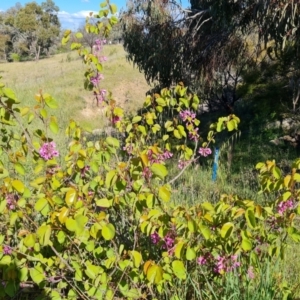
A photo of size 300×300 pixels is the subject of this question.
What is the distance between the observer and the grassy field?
4.02m

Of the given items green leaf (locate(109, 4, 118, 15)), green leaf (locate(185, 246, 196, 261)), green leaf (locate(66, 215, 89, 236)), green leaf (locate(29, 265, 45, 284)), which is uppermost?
green leaf (locate(109, 4, 118, 15))

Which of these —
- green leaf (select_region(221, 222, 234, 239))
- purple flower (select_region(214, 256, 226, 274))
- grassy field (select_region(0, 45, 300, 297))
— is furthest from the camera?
grassy field (select_region(0, 45, 300, 297))

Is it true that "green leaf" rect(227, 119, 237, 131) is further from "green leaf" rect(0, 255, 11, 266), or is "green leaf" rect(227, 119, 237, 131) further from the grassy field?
"green leaf" rect(0, 255, 11, 266)

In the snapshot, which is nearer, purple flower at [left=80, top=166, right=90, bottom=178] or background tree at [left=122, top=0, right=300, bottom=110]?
purple flower at [left=80, top=166, right=90, bottom=178]

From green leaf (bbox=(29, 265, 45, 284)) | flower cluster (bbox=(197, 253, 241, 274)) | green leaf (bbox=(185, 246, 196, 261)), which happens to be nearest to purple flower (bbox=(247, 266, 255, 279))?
flower cluster (bbox=(197, 253, 241, 274))

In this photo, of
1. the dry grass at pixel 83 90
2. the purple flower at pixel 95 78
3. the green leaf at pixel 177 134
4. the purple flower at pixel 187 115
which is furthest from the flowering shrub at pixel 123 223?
the dry grass at pixel 83 90

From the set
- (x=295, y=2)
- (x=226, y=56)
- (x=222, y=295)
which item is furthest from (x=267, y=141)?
(x=222, y=295)

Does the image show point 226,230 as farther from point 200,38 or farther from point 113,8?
point 200,38

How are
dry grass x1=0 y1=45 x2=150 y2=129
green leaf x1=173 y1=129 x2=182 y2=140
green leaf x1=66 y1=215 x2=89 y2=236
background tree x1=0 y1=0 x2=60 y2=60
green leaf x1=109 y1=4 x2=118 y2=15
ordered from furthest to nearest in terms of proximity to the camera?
background tree x1=0 y1=0 x2=60 y2=60 → dry grass x1=0 y1=45 x2=150 y2=129 → green leaf x1=173 y1=129 x2=182 y2=140 → green leaf x1=109 y1=4 x2=118 y2=15 → green leaf x1=66 y1=215 x2=89 y2=236

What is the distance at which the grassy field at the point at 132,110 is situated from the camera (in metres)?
4.02

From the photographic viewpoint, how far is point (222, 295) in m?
2.04

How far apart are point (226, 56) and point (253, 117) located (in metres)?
3.67

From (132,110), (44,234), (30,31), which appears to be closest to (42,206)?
(44,234)

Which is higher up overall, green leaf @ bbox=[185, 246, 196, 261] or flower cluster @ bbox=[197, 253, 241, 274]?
green leaf @ bbox=[185, 246, 196, 261]
